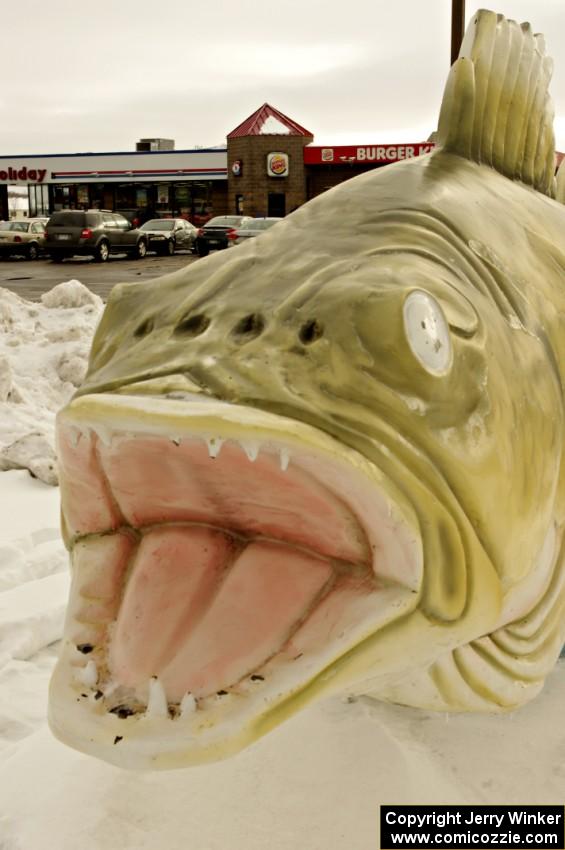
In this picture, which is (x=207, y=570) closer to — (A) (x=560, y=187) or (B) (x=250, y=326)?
(B) (x=250, y=326)

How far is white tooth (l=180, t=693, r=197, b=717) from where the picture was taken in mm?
1618

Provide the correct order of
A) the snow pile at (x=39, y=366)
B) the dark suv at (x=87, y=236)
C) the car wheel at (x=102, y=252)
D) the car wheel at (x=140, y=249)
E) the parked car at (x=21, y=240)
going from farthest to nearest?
the car wheel at (x=140, y=249)
the parked car at (x=21, y=240)
the car wheel at (x=102, y=252)
the dark suv at (x=87, y=236)
the snow pile at (x=39, y=366)

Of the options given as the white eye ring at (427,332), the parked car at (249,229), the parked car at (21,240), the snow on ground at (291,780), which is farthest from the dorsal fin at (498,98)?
the parked car at (21,240)

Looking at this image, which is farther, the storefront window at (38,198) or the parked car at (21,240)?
the storefront window at (38,198)

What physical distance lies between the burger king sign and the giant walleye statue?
33425 millimetres

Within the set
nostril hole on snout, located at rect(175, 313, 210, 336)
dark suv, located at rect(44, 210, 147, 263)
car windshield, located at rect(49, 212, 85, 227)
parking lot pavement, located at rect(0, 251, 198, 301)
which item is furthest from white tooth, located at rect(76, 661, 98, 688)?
car windshield, located at rect(49, 212, 85, 227)

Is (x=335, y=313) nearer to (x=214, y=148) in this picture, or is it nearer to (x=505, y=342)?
(x=505, y=342)

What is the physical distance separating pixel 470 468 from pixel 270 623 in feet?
1.60

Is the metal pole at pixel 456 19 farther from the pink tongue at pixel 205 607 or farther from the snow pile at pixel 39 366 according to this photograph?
the pink tongue at pixel 205 607

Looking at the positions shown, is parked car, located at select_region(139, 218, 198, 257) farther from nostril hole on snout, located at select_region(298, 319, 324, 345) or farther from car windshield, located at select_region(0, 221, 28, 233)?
nostril hole on snout, located at select_region(298, 319, 324, 345)

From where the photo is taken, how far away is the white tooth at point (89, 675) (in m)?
1.73

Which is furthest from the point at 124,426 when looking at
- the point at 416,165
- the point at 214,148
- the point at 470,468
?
the point at 214,148

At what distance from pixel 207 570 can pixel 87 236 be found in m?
22.0

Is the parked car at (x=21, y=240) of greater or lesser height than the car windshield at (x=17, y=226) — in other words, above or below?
below
